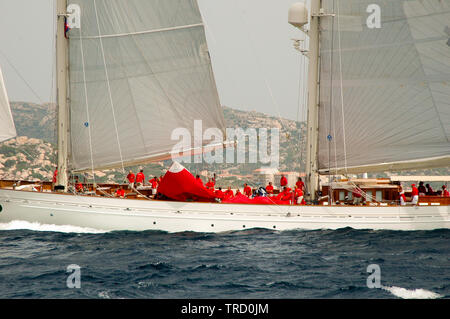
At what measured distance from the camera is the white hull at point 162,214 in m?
26.3

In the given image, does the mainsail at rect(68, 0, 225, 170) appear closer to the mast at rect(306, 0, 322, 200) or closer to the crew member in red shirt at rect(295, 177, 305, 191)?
the mast at rect(306, 0, 322, 200)

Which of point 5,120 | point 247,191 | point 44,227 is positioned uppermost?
point 5,120

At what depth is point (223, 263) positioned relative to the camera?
20.3 metres

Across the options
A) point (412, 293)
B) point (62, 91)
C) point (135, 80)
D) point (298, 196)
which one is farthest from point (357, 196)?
point (62, 91)

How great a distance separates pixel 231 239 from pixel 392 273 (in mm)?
8099

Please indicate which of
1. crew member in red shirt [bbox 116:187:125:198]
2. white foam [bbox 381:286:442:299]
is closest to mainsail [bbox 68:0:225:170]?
crew member in red shirt [bbox 116:187:125:198]

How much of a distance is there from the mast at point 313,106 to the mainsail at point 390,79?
42cm

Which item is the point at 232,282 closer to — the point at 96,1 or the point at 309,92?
the point at 309,92

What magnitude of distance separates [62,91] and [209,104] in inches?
284

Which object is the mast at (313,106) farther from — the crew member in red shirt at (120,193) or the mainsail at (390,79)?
the crew member in red shirt at (120,193)

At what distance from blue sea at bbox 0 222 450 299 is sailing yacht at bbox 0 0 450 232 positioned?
0.95 metres

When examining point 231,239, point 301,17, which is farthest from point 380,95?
point 231,239

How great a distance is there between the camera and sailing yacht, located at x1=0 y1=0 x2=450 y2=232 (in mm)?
26453

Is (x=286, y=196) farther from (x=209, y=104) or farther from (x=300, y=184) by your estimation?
(x=209, y=104)
